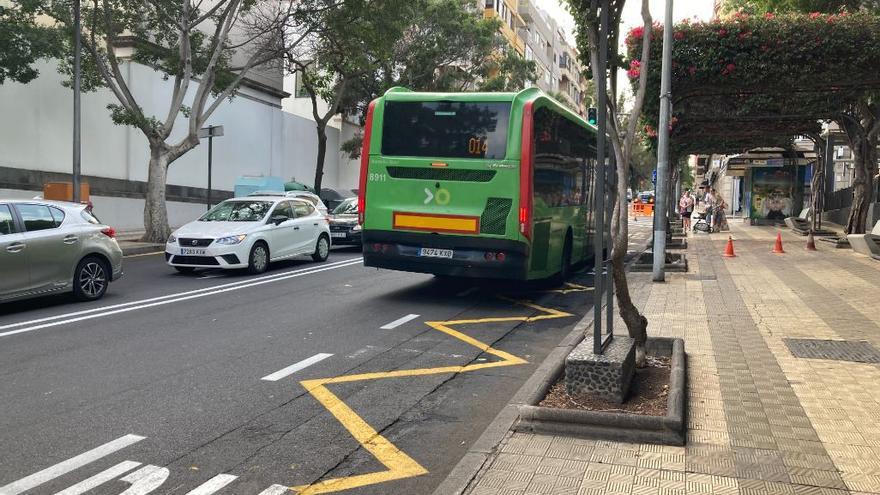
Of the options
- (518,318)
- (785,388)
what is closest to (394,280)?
(518,318)

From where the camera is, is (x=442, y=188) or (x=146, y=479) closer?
(x=146, y=479)

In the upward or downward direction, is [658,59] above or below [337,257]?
above

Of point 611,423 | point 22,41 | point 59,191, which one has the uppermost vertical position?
point 22,41

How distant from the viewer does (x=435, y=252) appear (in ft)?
33.8

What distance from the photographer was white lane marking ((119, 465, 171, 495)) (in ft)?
13.0

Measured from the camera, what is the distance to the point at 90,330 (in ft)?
27.0

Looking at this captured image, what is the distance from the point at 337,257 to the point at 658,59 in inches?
332

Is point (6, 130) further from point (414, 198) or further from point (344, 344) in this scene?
point (344, 344)

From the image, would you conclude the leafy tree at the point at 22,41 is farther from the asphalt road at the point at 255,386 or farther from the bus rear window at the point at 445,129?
the bus rear window at the point at 445,129

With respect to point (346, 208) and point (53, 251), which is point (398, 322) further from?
point (346, 208)

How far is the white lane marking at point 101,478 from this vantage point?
394 cm

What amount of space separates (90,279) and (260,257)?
3.87 metres

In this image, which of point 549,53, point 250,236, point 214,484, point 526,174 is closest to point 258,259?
point 250,236

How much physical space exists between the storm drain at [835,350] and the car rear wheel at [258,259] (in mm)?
9307
